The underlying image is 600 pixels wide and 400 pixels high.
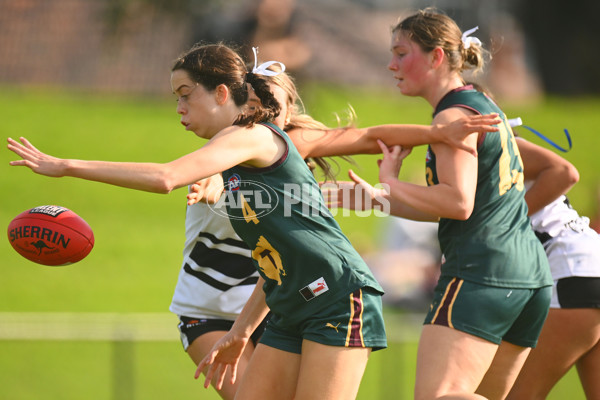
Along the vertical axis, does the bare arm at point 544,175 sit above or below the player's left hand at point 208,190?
below

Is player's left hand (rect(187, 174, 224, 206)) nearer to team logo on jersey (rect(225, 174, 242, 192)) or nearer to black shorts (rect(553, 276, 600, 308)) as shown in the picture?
team logo on jersey (rect(225, 174, 242, 192))

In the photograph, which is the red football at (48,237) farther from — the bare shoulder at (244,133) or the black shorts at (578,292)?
the black shorts at (578,292)

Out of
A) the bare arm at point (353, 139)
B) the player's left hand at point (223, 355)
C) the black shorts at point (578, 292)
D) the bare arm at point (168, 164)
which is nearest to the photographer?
the bare arm at point (168, 164)

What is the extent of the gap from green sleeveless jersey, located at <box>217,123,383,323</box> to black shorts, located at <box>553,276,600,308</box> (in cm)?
120

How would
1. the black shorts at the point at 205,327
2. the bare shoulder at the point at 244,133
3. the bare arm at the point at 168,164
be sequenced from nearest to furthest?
the bare arm at the point at 168,164 → the bare shoulder at the point at 244,133 → the black shorts at the point at 205,327

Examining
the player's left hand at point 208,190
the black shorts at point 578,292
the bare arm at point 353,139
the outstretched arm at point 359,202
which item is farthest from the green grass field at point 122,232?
the black shorts at point 578,292

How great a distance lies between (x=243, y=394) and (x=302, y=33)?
53.3 ft

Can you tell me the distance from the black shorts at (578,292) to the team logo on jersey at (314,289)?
1.42 meters

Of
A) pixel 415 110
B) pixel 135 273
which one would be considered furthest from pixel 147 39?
pixel 135 273

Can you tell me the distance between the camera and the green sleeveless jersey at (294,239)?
3.28m

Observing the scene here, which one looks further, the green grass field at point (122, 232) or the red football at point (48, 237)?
the green grass field at point (122, 232)

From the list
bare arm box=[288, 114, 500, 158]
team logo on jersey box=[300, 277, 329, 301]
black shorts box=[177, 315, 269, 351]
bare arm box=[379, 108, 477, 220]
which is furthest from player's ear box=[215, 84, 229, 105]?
black shorts box=[177, 315, 269, 351]

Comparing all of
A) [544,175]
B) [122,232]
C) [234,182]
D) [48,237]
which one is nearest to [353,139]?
[234,182]

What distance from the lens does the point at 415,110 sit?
698 inches
